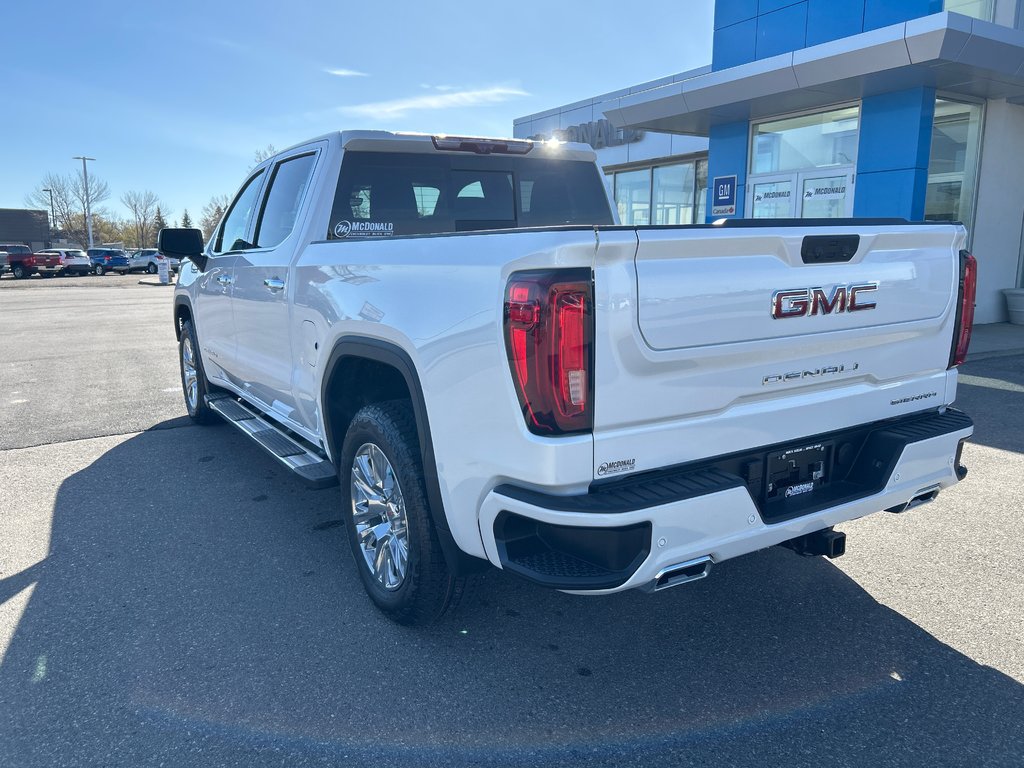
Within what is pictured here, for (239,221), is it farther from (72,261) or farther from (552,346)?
(72,261)

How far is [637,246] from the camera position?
2291mm

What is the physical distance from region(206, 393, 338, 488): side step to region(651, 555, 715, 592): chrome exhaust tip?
185 centimetres

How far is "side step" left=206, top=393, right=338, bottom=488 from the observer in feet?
12.2

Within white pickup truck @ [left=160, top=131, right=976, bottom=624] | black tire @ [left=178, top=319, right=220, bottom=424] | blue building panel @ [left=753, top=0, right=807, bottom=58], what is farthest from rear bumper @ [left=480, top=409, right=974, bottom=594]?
blue building panel @ [left=753, top=0, right=807, bottom=58]

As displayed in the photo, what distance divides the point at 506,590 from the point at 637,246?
1.96 meters

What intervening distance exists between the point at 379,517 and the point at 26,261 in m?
45.3

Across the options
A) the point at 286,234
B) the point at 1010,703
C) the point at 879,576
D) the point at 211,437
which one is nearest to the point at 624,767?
the point at 1010,703

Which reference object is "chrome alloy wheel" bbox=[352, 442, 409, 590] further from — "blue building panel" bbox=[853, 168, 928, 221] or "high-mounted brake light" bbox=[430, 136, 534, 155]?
"blue building panel" bbox=[853, 168, 928, 221]

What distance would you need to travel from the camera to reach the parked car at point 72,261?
1644 inches

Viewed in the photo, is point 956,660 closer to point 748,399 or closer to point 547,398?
point 748,399

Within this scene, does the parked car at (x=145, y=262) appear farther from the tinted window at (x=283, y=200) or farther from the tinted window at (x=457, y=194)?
the tinted window at (x=457, y=194)

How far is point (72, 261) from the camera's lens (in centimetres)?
4197

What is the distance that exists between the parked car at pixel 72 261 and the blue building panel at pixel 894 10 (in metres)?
42.1

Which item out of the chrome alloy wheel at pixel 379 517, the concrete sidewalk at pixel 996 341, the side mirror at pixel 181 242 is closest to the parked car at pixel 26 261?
the side mirror at pixel 181 242
